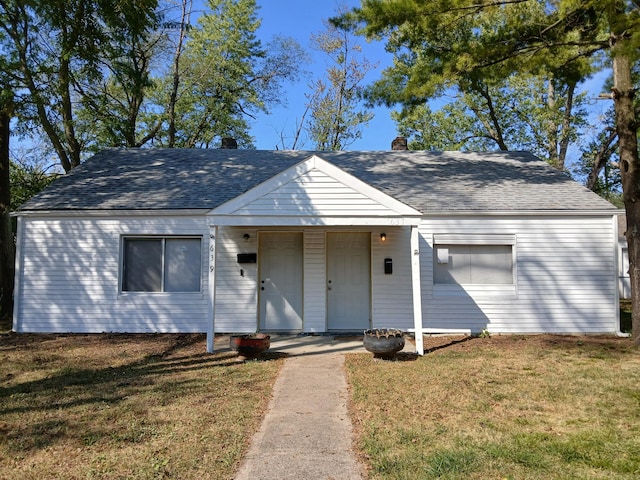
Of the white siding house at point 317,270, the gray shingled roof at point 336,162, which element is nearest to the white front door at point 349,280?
the white siding house at point 317,270

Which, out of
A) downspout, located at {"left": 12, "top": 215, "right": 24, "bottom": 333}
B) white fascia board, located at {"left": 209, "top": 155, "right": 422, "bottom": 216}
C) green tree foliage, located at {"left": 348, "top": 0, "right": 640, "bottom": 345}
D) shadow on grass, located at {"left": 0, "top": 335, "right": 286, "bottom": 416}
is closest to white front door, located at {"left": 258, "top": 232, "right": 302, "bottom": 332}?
shadow on grass, located at {"left": 0, "top": 335, "right": 286, "bottom": 416}

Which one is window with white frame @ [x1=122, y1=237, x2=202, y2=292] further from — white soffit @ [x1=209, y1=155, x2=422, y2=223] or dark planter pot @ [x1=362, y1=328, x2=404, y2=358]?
dark planter pot @ [x1=362, y1=328, x2=404, y2=358]

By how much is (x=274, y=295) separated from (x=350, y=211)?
9.65 ft

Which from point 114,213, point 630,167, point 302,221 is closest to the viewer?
point 302,221

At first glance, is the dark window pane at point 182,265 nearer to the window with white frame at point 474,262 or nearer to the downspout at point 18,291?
the downspout at point 18,291

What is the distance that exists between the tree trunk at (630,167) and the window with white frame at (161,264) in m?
8.42

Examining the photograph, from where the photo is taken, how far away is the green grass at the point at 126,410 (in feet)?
11.8

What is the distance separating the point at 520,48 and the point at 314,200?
17.4ft

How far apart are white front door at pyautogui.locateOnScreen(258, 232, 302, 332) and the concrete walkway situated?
232cm

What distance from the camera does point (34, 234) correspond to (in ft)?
31.2

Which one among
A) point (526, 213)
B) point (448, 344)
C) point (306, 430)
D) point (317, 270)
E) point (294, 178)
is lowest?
point (306, 430)

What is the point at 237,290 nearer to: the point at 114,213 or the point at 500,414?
the point at 114,213

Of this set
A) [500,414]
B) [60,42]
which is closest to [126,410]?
[500,414]

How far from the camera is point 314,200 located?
25.5 feet
